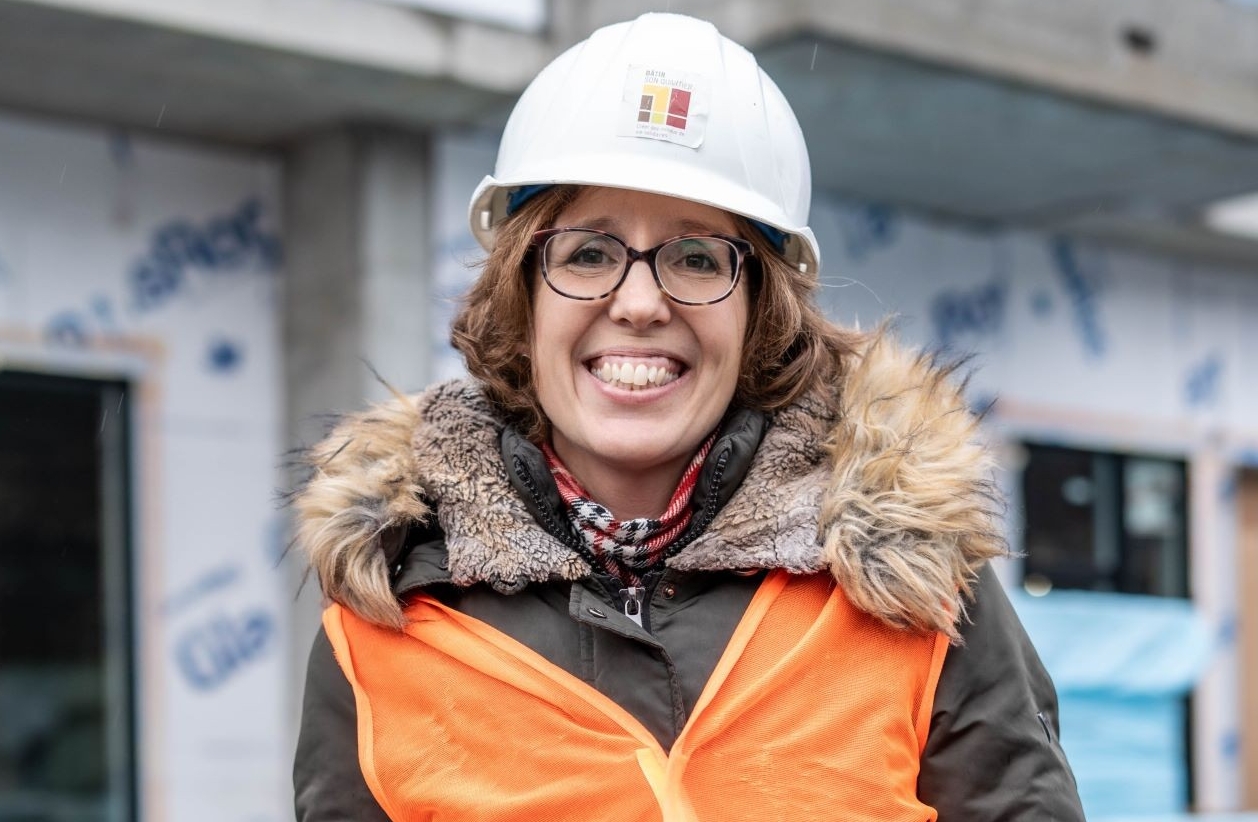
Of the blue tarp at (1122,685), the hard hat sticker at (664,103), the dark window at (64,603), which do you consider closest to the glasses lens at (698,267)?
the hard hat sticker at (664,103)

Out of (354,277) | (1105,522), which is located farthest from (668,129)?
(1105,522)

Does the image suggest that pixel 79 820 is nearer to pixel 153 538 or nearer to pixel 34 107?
pixel 153 538

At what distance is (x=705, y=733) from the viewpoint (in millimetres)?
1917

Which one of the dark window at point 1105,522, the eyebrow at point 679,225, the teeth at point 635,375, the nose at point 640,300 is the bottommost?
the dark window at point 1105,522

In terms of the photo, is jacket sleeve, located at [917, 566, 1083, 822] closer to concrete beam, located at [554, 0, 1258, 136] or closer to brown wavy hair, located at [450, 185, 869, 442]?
brown wavy hair, located at [450, 185, 869, 442]

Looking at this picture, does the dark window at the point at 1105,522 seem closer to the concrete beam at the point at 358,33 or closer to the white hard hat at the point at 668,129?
the concrete beam at the point at 358,33

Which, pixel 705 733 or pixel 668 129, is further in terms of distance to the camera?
pixel 668 129

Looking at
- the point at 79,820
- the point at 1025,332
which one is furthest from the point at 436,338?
the point at 1025,332

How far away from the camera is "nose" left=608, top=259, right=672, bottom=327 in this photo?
80.4 inches

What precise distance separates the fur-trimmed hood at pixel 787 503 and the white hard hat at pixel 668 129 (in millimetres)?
268

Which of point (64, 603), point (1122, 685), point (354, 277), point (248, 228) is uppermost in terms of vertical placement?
point (248, 228)

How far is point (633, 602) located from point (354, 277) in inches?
188

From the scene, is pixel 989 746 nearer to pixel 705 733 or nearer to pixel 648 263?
pixel 705 733

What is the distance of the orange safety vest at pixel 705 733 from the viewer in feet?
6.24
